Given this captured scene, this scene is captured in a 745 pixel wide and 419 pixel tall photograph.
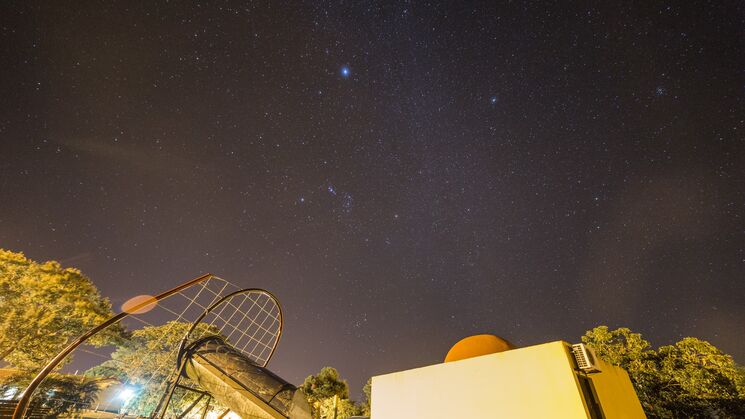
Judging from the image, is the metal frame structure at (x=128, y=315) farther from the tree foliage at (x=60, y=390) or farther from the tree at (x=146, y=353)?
the tree at (x=146, y=353)

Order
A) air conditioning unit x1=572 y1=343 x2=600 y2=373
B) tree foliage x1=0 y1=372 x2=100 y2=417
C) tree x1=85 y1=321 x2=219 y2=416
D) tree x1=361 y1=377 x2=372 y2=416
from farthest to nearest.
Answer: tree x1=361 y1=377 x2=372 y2=416, tree x1=85 y1=321 x2=219 y2=416, tree foliage x1=0 y1=372 x2=100 y2=417, air conditioning unit x1=572 y1=343 x2=600 y2=373

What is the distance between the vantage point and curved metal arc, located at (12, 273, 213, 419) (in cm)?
689

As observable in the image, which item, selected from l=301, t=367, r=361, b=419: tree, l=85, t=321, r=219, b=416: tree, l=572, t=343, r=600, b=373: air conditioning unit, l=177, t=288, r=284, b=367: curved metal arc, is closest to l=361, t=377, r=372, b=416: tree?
l=301, t=367, r=361, b=419: tree

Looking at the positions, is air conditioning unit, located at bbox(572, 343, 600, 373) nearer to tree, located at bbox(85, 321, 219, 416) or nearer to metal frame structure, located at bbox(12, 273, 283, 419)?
metal frame structure, located at bbox(12, 273, 283, 419)

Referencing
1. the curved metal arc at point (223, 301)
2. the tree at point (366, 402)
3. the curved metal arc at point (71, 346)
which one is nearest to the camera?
the curved metal arc at point (71, 346)

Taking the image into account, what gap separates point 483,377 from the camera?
7.37m

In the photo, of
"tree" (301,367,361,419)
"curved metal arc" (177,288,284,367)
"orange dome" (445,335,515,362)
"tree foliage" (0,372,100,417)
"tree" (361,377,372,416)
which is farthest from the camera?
"tree" (361,377,372,416)

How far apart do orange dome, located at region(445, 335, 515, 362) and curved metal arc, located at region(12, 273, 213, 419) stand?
9.49 m

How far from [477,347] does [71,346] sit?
35.3 ft

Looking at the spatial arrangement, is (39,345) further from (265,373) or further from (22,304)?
(265,373)

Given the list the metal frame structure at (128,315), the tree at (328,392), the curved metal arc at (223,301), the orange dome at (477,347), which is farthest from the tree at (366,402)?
the orange dome at (477,347)

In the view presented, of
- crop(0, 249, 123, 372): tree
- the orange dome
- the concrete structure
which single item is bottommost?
the concrete structure

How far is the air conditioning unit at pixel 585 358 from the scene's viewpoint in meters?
6.25

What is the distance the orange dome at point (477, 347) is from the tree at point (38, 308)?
2179 centimetres
